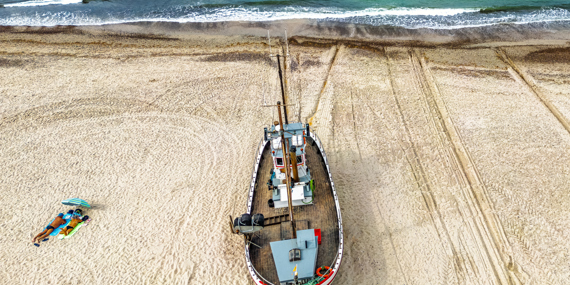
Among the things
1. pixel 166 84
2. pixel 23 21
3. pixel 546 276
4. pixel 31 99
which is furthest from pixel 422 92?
pixel 23 21

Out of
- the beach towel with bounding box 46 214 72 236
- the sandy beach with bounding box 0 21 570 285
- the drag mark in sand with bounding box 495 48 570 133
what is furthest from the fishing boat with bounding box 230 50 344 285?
the drag mark in sand with bounding box 495 48 570 133

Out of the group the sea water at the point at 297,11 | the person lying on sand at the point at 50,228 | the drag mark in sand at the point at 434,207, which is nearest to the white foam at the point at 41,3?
the sea water at the point at 297,11

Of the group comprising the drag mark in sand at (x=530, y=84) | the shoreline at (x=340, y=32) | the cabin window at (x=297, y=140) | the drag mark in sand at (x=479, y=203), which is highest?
the shoreline at (x=340, y=32)

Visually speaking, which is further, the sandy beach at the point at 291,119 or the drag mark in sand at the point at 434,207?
the sandy beach at the point at 291,119

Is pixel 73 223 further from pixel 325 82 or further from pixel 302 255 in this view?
pixel 325 82

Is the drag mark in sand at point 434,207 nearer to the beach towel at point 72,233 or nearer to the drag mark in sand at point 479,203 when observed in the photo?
the drag mark in sand at point 479,203

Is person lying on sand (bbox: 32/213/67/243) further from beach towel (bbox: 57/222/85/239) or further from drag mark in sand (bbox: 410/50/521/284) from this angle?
drag mark in sand (bbox: 410/50/521/284)
